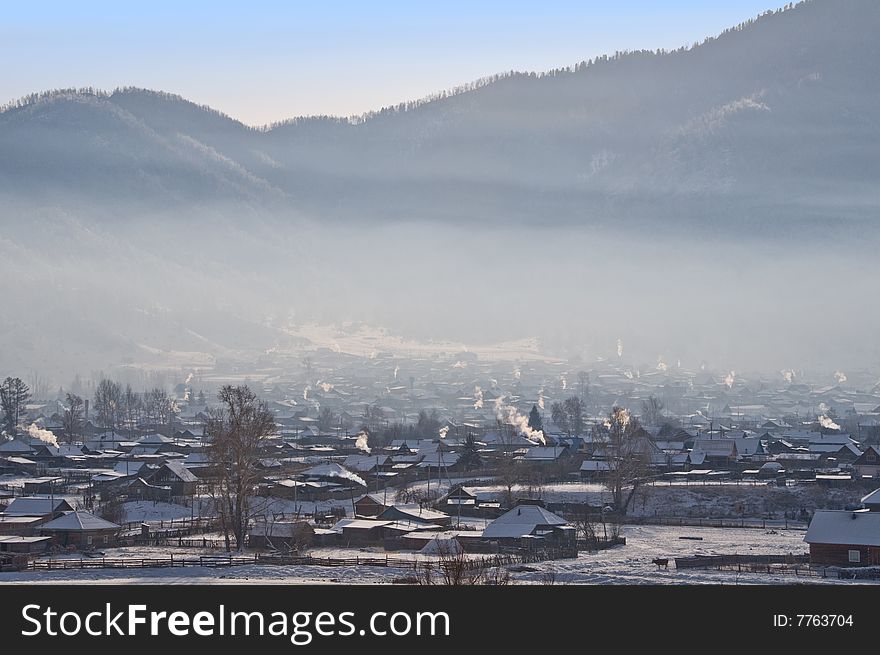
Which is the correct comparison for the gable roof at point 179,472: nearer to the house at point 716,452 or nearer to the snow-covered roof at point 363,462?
the snow-covered roof at point 363,462

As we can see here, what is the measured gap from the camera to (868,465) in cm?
8275

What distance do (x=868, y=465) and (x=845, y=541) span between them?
37569 mm

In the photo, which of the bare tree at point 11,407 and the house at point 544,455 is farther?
the bare tree at point 11,407

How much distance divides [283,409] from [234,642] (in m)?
179

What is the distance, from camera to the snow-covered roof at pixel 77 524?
55.4 m

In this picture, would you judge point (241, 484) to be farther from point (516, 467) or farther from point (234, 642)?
point (234, 642)

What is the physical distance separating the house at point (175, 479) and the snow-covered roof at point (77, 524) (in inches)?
760

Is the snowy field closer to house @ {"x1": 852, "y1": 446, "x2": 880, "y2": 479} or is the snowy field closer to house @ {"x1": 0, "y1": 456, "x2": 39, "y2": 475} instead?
house @ {"x1": 852, "y1": 446, "x2": 880, "y2": 479}

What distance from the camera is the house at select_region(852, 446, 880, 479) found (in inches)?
3221

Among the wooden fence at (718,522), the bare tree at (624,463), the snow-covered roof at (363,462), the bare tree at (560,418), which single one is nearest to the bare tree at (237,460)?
the wooden fence at (718,522)

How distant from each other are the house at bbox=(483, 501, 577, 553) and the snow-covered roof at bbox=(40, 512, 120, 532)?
1559cm

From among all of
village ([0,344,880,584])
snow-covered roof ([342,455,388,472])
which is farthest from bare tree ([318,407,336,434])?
snow-covered roof ([342,455,388,472])

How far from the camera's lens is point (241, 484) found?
54.3m

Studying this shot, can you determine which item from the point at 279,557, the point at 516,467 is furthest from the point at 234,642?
the point at 516,467
